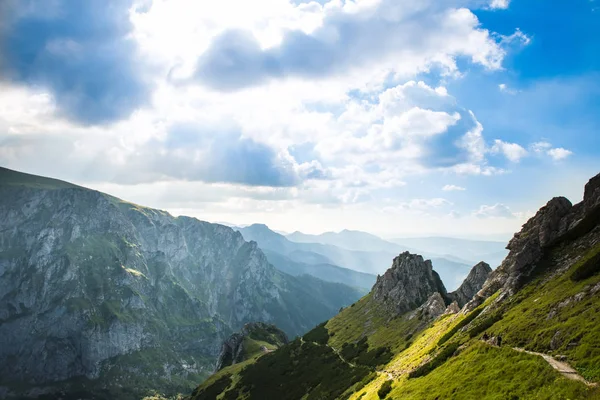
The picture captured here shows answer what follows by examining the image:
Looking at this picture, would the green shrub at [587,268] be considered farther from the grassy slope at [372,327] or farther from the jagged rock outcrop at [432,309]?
the jagged rock outcrop at [432,309]

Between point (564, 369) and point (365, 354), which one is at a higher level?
point (564, 369)

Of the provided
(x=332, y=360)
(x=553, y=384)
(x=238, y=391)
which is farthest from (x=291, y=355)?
(x=553, y=384)

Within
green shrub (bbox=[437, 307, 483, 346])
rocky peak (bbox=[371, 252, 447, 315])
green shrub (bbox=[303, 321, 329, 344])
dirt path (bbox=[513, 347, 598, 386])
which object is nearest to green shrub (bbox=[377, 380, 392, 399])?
green shrub (bbox=[437, 307, 483, 346])

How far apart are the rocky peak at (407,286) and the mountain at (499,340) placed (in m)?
0.77

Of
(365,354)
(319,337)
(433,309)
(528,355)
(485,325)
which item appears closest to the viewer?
(528,355)

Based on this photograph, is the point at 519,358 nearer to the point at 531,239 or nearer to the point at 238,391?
the point at 531,239

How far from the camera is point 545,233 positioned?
225 ft

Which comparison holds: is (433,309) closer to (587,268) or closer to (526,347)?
(587,268)

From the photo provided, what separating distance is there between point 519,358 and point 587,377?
26.1 feet

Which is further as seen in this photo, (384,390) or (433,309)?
(433,309)

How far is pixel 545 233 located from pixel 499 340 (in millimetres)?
33459

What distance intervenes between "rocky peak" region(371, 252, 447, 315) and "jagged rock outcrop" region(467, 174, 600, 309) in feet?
169

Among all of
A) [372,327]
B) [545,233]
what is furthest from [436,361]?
[372,327]

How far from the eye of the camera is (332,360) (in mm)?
109750
